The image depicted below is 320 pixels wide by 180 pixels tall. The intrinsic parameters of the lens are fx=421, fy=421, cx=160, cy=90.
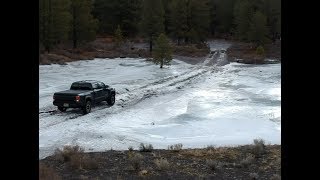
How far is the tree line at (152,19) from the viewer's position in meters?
67.9

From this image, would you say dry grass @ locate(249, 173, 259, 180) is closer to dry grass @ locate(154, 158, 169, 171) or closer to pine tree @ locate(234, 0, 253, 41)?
dry grass @ locate(154, 158, 169, 171)

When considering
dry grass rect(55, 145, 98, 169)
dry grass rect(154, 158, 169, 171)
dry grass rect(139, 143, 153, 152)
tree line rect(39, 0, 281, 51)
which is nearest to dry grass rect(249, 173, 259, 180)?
dry grass rect(154, 158, 169, 171)

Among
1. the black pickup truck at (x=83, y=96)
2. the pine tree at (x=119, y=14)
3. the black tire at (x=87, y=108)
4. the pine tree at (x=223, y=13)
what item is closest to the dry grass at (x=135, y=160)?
the black pickup truck at (x=83, y=96)

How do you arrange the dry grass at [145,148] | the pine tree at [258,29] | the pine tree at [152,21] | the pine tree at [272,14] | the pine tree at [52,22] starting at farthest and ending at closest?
1. the pine tree at [272,14]
2. the pine tree at [258,29]
3. the pine tree at [152,21]
4. the pine tree at [52,22]
5. the dry grass at [145,148]

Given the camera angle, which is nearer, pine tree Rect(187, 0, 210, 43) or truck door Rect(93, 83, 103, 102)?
truck door Rect(93, 83, 103, 102)

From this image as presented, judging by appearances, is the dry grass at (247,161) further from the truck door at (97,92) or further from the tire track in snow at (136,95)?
the truck door at (97,92)

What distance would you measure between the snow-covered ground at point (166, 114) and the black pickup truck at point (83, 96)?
1.66 ft

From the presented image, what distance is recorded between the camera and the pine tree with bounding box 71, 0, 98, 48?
68250 millimetres

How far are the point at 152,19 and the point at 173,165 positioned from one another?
58456 mm

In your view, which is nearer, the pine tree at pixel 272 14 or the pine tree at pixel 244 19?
the pine tree at pixel 244 19

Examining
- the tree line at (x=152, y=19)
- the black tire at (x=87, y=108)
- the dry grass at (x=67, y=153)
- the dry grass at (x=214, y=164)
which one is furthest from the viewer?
the tree line at (x=152, y=19)
